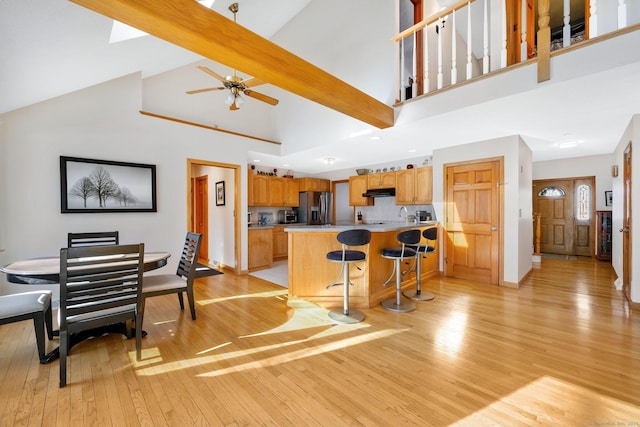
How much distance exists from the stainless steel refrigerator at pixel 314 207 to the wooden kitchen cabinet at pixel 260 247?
1.50 meters

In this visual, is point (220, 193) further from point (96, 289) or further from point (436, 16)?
point (436, 16)

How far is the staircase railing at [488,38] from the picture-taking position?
8.08 feet

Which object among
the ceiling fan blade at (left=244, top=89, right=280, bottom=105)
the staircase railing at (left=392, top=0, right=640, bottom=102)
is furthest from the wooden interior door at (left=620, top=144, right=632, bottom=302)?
the ceiling fan blade at (left=244, top=89, right=280, bottom=105)

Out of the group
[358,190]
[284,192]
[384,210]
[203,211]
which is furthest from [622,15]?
[203,211]

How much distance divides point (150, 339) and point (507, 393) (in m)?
2.93

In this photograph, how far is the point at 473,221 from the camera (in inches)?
181

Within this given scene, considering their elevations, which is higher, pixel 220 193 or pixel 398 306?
pixel 220 193

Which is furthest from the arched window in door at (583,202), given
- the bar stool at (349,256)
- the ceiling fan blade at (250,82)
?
the ceiling fan blade at (250,82)

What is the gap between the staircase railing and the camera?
2463 millimetres

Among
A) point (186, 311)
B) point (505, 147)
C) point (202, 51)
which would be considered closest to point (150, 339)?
point (186, 311)

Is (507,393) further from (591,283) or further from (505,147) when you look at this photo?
(591,283)

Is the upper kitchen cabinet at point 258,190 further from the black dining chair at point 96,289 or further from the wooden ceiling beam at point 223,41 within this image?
the black dining chair at point 96,289

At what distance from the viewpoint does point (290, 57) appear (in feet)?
7.85

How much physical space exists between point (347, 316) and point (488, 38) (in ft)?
13.1
